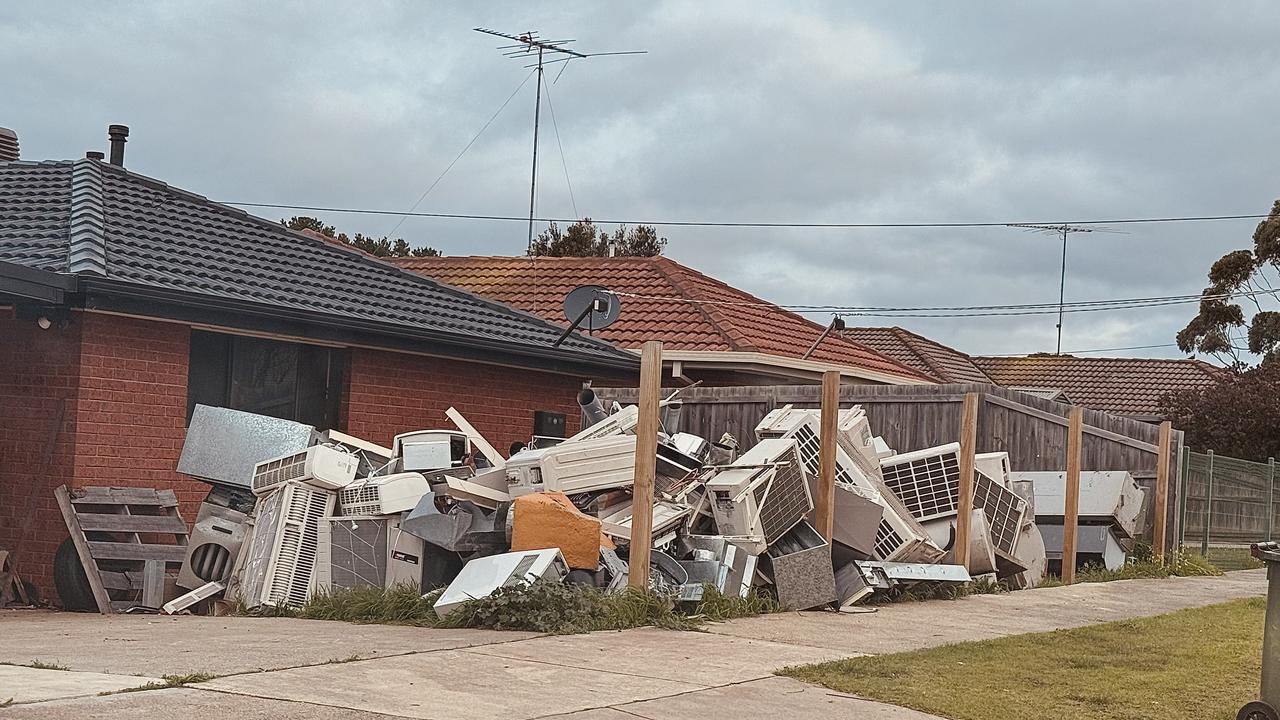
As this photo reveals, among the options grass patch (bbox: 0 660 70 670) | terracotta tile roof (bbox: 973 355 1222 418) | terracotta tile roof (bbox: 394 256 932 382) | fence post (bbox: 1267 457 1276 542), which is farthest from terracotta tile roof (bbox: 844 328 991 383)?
grass patch (bbox: 0 660 70 670)

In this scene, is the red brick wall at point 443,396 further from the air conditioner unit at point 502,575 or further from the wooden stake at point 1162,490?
the wooden stake at point 1162,490

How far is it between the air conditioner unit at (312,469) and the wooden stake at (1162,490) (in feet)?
32.1

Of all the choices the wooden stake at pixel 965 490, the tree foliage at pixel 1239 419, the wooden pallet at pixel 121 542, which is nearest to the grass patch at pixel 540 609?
the wooden pallet at pixel 121 542

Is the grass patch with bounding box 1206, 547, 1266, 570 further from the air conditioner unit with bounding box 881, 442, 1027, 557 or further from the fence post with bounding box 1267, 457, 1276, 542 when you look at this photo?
the air conditioner unit with bounding box 881, 442, 1027, 557

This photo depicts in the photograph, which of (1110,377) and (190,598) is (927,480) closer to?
(190,598)

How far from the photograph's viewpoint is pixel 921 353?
1571 inches

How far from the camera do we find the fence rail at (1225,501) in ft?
60.7

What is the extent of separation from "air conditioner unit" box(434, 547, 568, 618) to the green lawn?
2168 millimetres

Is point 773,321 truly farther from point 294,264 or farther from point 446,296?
point 294,264

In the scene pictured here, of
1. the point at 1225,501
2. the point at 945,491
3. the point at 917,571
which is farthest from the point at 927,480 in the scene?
the point at 1225,501

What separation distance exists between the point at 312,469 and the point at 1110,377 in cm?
3682

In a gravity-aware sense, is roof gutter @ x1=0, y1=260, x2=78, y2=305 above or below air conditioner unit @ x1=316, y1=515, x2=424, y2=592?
above

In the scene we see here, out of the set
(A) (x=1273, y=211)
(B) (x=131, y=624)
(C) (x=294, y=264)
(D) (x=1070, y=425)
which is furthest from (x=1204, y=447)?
(B) (x=131, y=624)

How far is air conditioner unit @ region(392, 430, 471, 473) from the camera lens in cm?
1190
